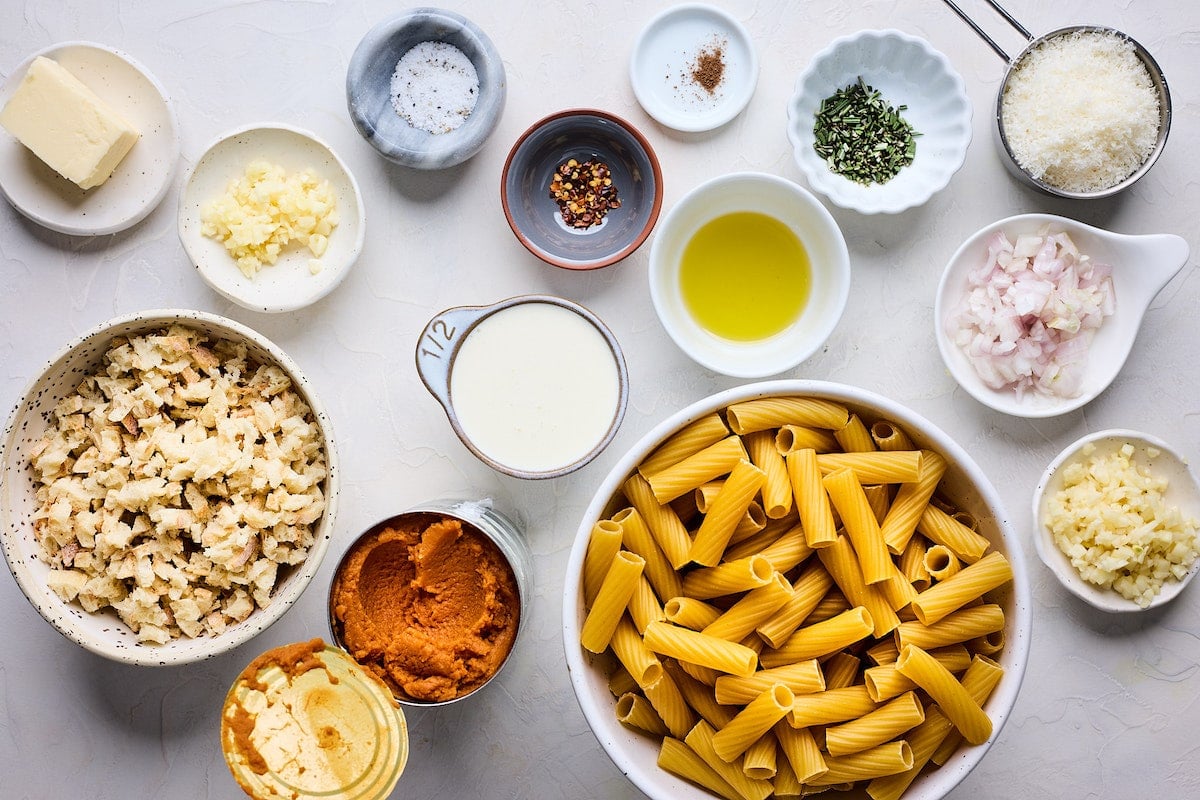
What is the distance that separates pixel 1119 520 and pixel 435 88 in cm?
166

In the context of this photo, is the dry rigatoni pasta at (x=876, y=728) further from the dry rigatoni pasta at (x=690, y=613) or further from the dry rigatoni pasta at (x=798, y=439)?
the dry rigatoni pasta at (x=798, y=439)

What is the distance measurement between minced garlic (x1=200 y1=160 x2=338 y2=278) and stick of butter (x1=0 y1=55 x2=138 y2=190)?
23cm

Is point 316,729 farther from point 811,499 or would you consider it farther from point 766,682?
point 811,499

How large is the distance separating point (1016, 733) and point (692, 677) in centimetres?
81

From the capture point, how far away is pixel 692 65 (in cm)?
194

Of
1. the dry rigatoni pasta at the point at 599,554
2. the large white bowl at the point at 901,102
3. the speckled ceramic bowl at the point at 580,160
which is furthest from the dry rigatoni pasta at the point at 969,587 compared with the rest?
the speckled ceramic bowl at the point at 580,160

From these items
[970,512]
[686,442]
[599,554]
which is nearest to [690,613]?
[599,554]

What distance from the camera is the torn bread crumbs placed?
5.39ft

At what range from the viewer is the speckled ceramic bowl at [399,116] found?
6.03ft

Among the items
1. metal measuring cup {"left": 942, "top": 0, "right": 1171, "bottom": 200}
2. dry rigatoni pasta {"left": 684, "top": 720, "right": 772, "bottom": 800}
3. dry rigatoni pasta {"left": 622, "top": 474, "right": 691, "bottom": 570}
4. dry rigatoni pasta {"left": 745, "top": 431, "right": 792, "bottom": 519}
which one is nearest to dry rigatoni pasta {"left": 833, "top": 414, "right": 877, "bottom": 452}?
dry rigatoni pasta {"left": 745, "top": 431, "right": 792, "bottom": 519}

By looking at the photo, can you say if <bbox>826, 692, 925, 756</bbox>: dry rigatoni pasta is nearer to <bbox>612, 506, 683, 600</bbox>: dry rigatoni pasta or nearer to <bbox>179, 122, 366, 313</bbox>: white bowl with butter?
<bbox>612, 506, 683, 600</bbox>: dry rigatoni pasta

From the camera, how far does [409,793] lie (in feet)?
6.22

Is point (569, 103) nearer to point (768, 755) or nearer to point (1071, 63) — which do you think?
point (1071, 63)

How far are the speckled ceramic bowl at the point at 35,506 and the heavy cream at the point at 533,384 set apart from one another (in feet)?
0.96
